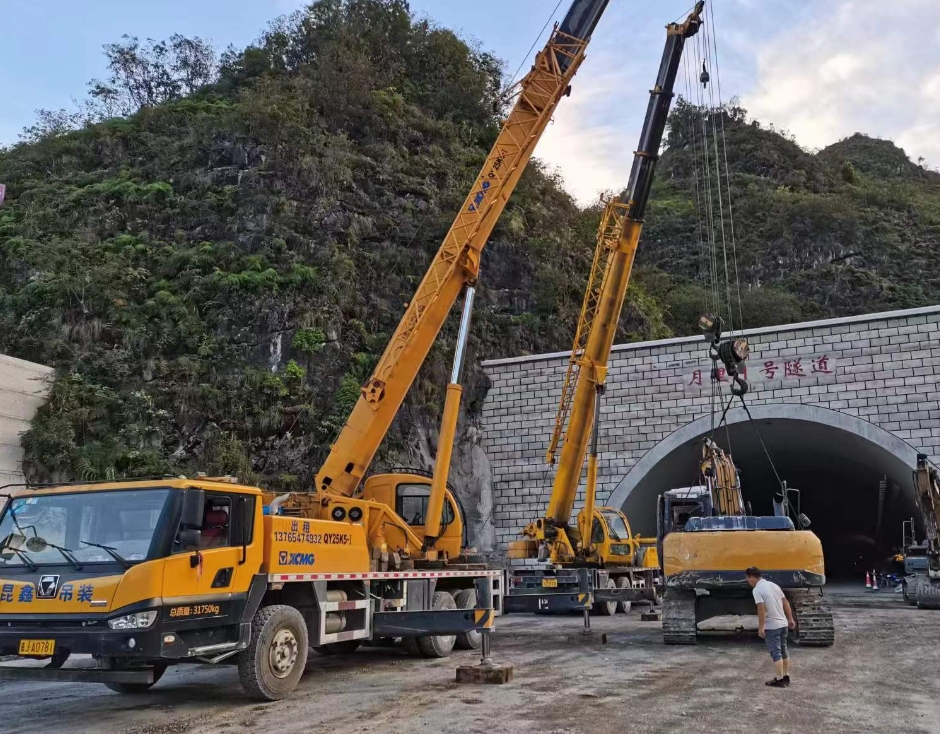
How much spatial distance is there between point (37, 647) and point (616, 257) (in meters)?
11.1

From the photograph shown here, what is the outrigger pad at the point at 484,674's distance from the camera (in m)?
8.36

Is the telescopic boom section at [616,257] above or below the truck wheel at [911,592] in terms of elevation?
above

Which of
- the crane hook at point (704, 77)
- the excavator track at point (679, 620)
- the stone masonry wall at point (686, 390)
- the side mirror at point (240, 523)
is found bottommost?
the excavator track at point (679, 620)

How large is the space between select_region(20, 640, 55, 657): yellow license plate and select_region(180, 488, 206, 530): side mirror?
1350 mm

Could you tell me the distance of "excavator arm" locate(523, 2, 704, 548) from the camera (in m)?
14.2

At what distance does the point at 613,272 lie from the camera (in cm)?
1473

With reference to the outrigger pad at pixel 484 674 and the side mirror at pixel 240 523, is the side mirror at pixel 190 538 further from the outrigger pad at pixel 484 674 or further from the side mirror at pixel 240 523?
the outrigger pad at pixel 484 674

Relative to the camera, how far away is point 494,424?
25.2 meters

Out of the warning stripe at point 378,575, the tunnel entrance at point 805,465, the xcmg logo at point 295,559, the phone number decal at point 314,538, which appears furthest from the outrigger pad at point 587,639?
the tunnel entrance at point 805,465

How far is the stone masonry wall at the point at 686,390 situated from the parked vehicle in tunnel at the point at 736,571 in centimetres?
1165

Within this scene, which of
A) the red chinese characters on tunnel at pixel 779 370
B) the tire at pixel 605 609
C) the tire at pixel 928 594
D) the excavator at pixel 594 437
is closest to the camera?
the excavator at pixel 594 437

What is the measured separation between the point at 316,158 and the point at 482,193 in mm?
16716

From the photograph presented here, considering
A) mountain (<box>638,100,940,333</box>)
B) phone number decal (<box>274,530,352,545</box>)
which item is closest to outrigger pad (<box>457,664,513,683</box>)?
phone number decal (<box>274,530,352,545</box>)

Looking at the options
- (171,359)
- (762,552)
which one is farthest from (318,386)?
(762,552)
